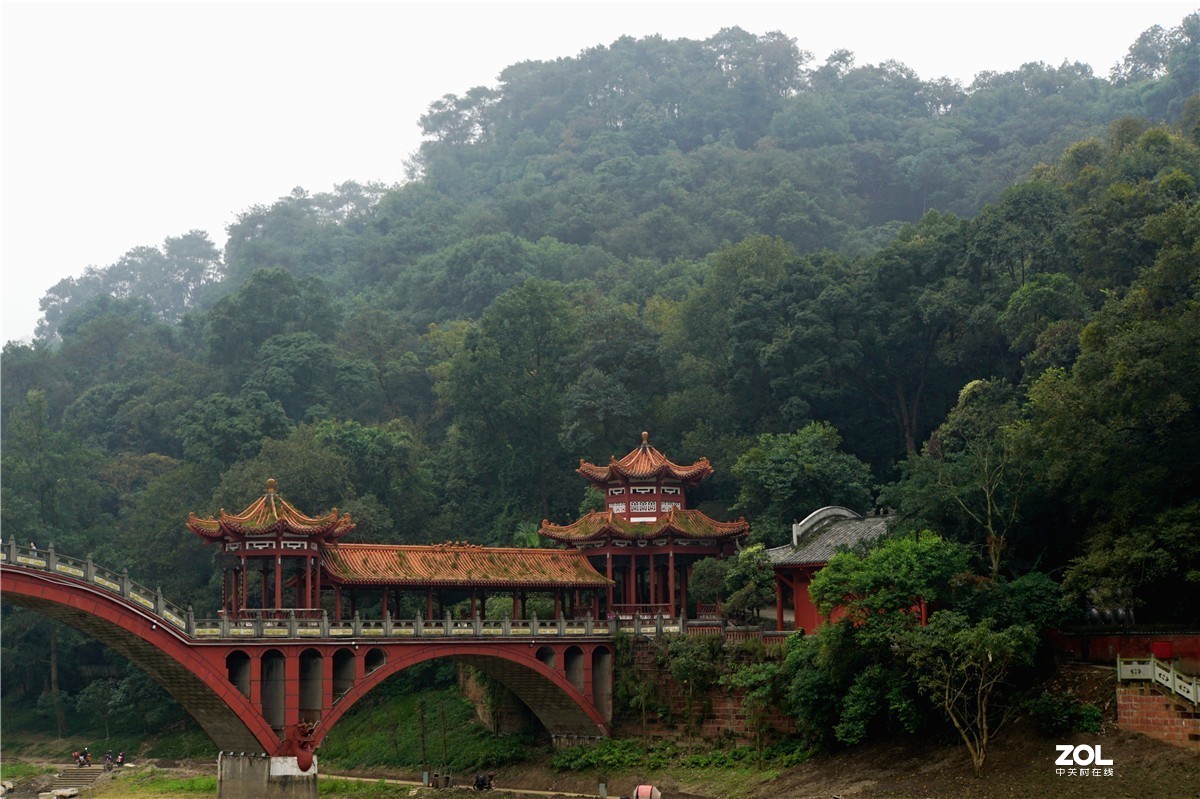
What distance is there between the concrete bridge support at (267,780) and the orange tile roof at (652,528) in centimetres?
1602

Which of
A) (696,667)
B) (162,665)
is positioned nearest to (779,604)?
(696,667)

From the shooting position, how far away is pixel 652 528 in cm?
5772

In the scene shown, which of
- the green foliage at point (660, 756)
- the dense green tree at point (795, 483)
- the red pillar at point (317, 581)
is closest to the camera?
the green foliage at point (660, 756)

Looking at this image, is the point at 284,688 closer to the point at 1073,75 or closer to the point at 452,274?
the point at 452,274

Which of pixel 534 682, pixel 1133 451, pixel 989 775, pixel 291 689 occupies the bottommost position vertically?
pixel 989 775

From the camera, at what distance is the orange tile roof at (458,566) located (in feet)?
165

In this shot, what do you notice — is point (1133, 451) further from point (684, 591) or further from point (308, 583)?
point (308, 583)

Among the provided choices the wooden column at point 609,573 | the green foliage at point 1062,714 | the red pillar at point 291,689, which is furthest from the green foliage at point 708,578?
the red pillar at point 291,689

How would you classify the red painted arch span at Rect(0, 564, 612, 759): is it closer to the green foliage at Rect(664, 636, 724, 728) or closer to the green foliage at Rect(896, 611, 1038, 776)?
the green foliage at Rect(664, 636, 724, 728)

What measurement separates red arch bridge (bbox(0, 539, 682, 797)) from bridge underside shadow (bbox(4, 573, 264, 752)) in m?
0.05

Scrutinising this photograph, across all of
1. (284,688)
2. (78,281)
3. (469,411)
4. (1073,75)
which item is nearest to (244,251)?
(78,281)

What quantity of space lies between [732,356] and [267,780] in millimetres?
32670

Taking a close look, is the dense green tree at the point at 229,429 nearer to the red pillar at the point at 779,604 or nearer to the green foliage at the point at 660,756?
the green foliage at the point at 660,756

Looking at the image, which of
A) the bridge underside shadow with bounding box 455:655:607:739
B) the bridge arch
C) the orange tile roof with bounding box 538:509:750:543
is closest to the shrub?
the bridge arch
